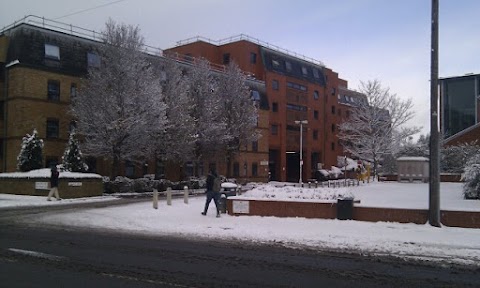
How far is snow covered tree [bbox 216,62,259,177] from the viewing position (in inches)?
1790

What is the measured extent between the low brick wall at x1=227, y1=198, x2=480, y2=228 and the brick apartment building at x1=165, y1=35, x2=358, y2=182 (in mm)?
43575

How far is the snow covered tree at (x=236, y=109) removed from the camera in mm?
45469

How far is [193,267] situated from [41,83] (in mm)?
33132

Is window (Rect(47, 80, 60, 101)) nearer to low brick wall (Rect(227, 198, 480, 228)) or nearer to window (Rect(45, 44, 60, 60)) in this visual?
window (Rect(45, 44, 60, 60))

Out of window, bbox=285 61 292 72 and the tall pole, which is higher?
window, bbox=285 61 292 72

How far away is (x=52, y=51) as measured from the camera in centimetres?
3928

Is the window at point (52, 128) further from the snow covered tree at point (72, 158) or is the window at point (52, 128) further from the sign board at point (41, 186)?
the sign board at point (41, 186)

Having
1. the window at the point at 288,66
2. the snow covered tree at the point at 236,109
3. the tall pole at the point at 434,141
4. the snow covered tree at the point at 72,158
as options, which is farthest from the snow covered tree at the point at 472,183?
the window at the point at 288,66

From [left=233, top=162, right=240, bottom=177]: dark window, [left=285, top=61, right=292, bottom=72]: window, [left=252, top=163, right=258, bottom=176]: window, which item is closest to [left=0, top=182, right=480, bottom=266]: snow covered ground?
[left=233, top=162, right=240, bottom=177]: dark window

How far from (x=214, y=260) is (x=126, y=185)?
2650 centimetres

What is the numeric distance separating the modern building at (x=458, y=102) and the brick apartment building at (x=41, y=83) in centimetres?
3948

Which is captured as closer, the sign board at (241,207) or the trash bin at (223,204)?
the sign board at (241,207)

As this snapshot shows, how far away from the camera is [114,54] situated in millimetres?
35406

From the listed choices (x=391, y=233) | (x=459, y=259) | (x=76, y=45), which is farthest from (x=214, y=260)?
(x=76, y=45)
